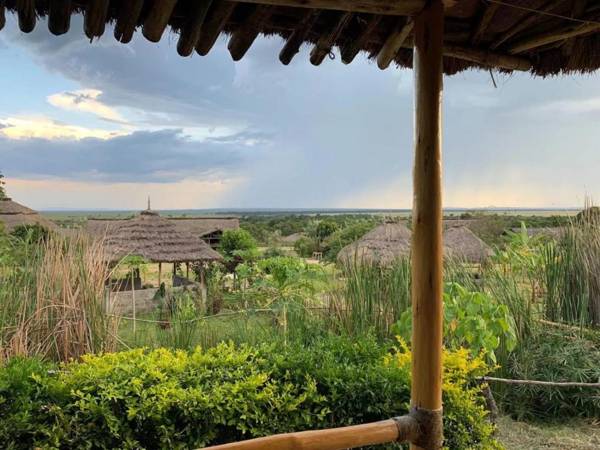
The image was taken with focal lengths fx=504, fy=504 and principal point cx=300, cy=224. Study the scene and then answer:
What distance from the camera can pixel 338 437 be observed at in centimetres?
166

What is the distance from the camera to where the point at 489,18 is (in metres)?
2.21

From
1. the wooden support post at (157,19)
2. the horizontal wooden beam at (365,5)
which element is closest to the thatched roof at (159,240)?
the wooden support post at (157,19)

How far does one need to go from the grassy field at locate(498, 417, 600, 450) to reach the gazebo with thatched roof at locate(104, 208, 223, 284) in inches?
343

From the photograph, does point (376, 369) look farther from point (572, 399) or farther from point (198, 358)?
point (572, 399)

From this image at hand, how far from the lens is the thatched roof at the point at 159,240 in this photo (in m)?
11.2

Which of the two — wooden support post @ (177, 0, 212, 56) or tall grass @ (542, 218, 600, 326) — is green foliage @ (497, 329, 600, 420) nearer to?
tall grass @ (542, 218, 600, 326)

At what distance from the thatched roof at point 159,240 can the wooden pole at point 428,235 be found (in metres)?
9.74

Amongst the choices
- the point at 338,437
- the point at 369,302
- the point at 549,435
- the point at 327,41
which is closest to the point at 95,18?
the point at 327,41

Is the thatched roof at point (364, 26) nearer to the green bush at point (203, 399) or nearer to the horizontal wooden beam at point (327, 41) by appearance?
the horizontal wooden beam at point (327, 41)

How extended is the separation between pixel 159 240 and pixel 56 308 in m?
8.77

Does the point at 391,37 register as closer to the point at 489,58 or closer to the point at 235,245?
the point at 489,58

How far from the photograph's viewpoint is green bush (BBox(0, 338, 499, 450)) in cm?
198

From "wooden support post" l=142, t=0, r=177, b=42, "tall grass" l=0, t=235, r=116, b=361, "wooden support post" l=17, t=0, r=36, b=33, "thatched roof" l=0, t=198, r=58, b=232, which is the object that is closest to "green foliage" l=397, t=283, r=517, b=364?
"tall grass" l=0, t=235, r=116, b=361

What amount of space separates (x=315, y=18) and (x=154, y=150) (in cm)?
1634
